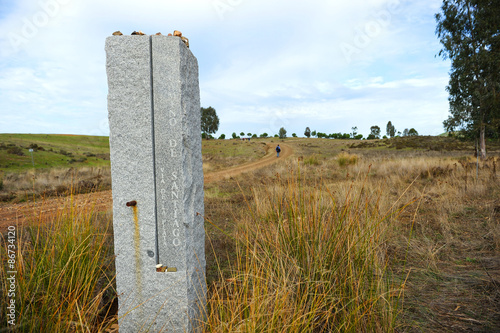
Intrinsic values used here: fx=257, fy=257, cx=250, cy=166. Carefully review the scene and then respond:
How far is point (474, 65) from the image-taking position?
1473 centimetres

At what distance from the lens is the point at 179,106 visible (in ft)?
6.93

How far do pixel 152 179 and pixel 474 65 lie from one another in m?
19.5

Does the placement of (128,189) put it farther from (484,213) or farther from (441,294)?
(484,213)

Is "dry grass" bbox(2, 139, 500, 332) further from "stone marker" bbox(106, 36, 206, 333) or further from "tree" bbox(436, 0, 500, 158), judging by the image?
"tree" bbox(436, 0, 500, 158)

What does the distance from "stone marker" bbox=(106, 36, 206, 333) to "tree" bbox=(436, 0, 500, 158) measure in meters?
16.8

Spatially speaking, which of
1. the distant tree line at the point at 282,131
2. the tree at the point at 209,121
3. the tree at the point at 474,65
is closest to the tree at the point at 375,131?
the distant tree line at the point at 282,131

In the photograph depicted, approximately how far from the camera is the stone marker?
6.97 feet

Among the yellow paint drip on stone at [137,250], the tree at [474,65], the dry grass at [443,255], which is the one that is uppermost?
the tree at [474,65]

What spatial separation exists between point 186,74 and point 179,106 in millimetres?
316

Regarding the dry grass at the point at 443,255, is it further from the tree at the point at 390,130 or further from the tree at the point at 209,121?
the tree at the point at 390,130

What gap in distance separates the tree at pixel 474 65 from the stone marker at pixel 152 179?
1681 centimetres

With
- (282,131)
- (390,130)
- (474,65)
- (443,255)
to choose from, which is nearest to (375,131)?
(390,130)

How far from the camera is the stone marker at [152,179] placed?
2.12 meters

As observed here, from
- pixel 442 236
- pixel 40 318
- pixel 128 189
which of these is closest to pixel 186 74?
pixel 128 189
